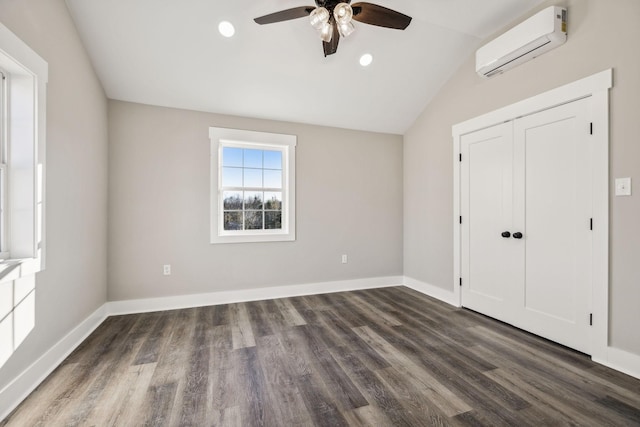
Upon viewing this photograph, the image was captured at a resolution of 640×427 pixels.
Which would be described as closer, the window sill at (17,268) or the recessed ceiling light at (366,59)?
the window sill at (17,268)

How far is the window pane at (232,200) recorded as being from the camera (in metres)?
3.79

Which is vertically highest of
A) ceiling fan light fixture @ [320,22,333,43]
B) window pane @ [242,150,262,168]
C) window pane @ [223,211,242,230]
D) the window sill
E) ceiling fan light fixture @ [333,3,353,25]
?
ceiling fan light fixture @ [333,3,353,25]

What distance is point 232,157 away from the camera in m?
3.82

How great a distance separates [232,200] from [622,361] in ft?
13.2

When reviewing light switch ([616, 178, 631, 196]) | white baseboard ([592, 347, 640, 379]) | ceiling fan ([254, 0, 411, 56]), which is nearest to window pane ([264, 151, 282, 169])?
ceiling fan ([254, 0, 411, 56])

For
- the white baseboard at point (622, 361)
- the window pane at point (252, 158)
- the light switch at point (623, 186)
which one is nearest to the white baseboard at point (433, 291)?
the white baseboard at point (622, 361)

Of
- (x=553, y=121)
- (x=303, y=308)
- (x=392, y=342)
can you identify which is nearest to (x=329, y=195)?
(x=303, y=308)

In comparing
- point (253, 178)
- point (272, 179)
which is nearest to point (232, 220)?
point (253, 178)

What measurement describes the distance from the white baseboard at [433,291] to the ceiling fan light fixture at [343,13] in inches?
128

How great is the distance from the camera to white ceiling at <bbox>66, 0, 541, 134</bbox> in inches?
101

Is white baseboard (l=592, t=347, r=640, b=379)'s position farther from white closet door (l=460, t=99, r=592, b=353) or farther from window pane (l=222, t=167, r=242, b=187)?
window pane (l=222, t=167, r=242, b=187)

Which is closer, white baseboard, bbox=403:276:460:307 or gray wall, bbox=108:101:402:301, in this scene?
gray wall, bbox=108:101:402:301

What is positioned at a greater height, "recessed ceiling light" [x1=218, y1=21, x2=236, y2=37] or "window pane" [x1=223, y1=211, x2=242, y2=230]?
"recessed ceiling light" [x1=218, y1=21, x2=236, y2=37]

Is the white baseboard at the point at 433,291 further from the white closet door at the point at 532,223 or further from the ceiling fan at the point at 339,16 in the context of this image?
the ceiling fan at the point at 339,16
